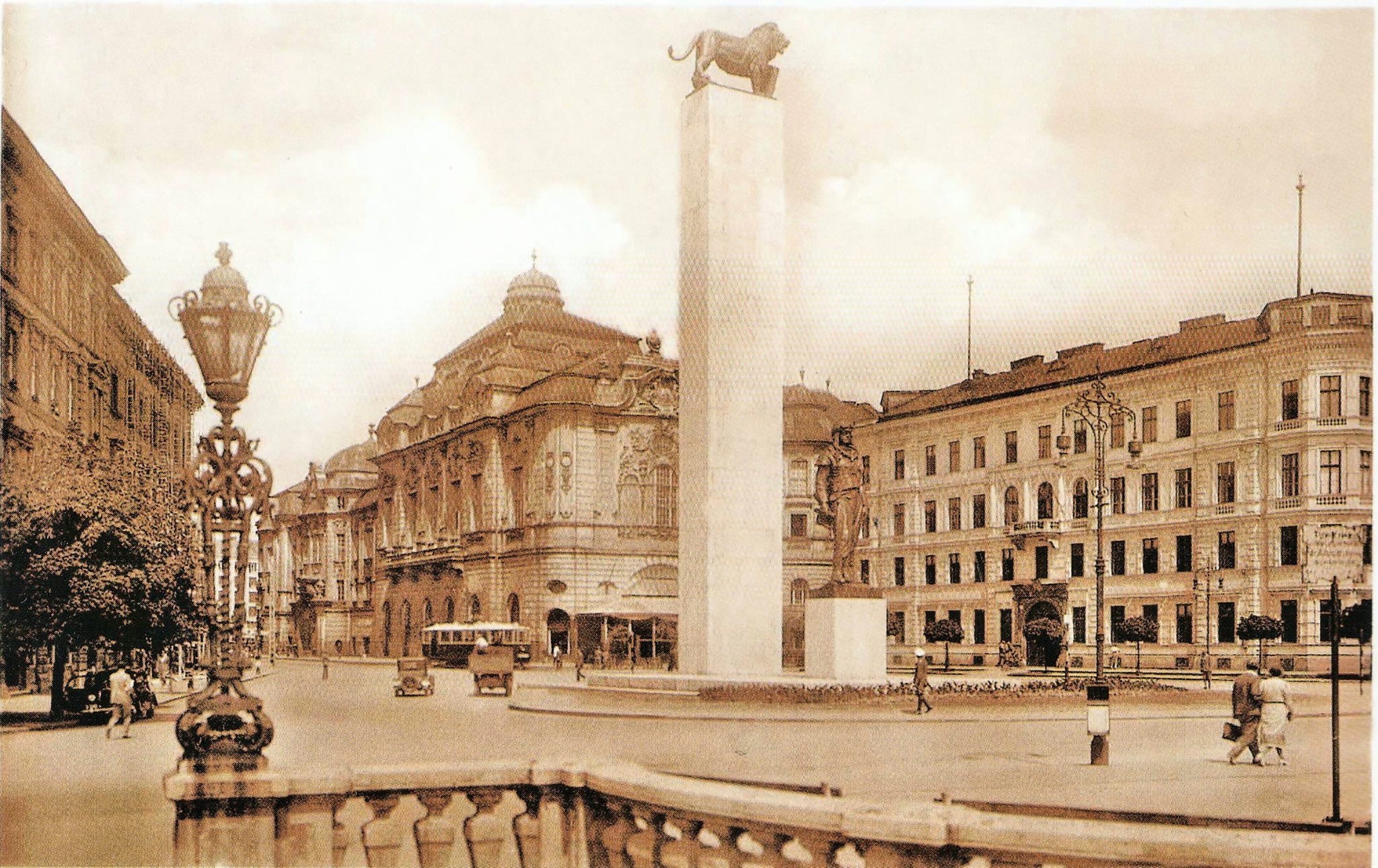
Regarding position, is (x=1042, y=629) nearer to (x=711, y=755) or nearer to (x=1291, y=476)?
(x=1291, y=476)

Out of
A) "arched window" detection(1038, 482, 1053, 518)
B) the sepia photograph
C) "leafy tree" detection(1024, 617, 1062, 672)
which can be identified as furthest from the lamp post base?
"arched window" detection(1038, 482, 1053, 518)

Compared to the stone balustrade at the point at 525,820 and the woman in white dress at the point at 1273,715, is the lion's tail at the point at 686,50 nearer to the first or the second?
the woman in white dress at the point at 1273,715

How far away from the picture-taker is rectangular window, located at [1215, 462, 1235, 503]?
1465 cm

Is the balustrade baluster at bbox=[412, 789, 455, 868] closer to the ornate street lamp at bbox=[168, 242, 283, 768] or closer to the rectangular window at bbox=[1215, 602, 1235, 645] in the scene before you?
the ornate street lamp at bbox=[168, 242, 283, 768]

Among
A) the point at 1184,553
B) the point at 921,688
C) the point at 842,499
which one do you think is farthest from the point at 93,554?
the point at 1184,553

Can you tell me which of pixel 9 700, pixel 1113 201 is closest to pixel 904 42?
pixel 1113 201

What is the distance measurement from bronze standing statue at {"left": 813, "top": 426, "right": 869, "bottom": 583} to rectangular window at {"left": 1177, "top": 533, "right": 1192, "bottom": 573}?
3.21 m

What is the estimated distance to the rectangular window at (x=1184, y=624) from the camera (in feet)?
50.6

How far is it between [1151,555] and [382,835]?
11244 mm

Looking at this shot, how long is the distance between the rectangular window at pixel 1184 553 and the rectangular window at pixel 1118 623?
138 centimetres

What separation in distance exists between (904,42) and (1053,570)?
820 centimetres

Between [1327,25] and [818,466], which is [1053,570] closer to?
[818,466]

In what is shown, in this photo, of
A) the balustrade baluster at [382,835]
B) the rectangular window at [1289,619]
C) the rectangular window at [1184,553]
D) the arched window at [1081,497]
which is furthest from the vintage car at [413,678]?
the balustrade baluster at [382,835]

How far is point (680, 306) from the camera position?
16625 mm
